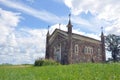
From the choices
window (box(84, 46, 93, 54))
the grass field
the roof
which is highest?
the roof

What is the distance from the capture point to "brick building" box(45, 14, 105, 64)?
50.2 meters

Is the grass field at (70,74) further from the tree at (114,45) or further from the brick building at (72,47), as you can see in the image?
the tree at (114,45)

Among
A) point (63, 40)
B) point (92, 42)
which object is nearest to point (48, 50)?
point (63, 40)

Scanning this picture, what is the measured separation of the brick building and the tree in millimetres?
20017

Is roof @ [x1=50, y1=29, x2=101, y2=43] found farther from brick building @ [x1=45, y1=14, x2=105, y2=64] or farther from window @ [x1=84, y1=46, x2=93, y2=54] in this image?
window @ [x1=84, y1=46, x2=93, y2=54]

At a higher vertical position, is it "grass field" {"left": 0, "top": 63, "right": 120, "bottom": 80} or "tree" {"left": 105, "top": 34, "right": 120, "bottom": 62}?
"tree" {"left": 105, "top": 34, "right": 120, "bottom": 62}

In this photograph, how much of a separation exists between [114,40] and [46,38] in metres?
30.0

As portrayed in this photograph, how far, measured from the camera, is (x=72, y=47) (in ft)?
166

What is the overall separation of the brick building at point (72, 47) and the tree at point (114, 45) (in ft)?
65.7

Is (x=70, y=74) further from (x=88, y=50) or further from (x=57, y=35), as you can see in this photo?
(x=88, y=50)

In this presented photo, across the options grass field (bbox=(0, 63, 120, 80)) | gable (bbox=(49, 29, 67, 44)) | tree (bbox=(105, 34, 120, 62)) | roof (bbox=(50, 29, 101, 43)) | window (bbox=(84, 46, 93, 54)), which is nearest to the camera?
grass field (bbox=(0, 63, 120, 80))

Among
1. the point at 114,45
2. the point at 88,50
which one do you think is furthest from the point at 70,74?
the point at 114,45

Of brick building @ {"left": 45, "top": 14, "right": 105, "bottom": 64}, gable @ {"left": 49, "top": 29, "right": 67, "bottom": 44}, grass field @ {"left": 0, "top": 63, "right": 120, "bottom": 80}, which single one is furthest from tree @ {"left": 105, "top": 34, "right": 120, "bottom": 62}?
grass field @ {"left": 0, "top": 63, "right": 120, "bottom": 80}

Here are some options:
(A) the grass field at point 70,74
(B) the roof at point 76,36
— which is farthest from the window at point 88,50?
(A) the grass field at point 70,74
